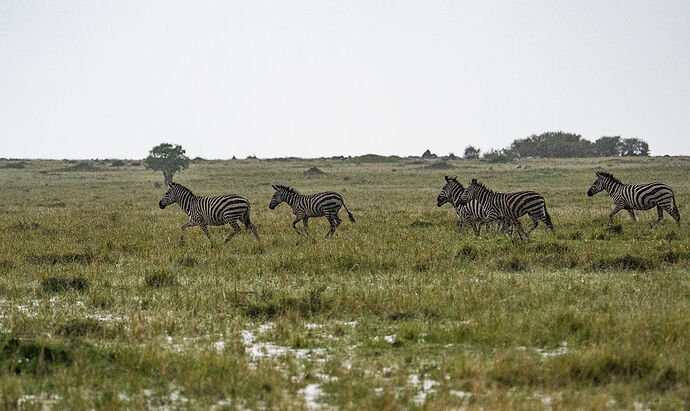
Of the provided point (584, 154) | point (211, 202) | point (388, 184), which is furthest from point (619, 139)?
point (211, 202)

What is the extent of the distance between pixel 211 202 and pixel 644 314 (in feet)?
38.3

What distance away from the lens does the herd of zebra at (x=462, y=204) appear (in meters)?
16.6

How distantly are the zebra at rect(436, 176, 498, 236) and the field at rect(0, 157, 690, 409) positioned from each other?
76cm

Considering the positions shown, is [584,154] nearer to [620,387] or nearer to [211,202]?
[211,202]

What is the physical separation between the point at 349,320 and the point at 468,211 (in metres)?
9.93

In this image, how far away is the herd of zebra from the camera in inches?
654

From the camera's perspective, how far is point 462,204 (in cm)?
1828

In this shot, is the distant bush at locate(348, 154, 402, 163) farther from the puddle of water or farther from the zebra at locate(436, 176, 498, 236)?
the puddle of water

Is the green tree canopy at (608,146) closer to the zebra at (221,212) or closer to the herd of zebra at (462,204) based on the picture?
the herd of zebra at (462,204)

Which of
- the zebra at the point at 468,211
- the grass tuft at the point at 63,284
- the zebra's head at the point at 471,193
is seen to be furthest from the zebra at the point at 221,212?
the grass tuft at the point at 63,284

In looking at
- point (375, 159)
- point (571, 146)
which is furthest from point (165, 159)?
point (571, 146)

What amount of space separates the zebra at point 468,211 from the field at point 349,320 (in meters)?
0.76

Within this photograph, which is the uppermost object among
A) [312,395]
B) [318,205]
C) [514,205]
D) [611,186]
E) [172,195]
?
[611,186]

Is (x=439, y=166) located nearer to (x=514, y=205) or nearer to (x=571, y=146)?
(x=571, y=146)
